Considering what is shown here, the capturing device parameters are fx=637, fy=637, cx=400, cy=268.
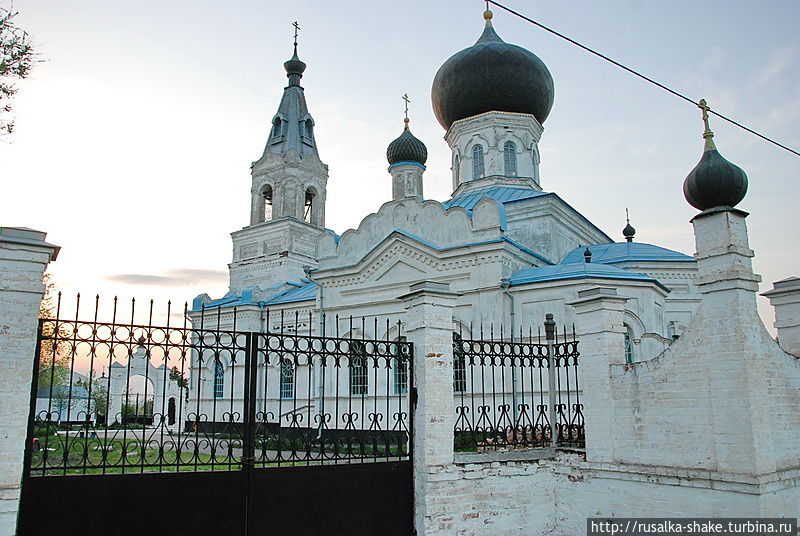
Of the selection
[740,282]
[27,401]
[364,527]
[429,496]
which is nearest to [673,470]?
[740,282]

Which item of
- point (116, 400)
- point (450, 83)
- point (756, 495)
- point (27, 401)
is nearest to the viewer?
point (27, 401)

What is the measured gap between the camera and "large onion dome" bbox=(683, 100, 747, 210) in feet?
19.4

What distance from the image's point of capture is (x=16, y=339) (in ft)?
14.8

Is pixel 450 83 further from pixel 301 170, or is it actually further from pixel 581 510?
pixel 581 510

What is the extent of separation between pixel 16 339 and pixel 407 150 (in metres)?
15.4

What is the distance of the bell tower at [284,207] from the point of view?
23516mm

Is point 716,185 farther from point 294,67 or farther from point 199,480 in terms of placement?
point 294,67

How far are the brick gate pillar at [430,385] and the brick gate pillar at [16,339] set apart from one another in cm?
325

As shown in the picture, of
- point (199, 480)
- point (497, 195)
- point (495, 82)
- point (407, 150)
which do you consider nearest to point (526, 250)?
point (497, 195)

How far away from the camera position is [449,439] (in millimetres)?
6227

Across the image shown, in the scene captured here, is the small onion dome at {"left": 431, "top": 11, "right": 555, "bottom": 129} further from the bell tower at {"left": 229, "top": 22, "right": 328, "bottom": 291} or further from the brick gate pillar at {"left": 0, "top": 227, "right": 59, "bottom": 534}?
the brick gate pillar at {"left": 0, "top": 227, "right": 59, "bottom": 534}

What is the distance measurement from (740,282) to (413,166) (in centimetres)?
1396

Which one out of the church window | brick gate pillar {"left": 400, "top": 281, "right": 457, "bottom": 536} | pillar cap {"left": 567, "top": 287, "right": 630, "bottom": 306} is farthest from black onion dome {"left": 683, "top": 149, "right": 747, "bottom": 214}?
the church window

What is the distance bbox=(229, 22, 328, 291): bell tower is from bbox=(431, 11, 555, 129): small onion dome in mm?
7299
